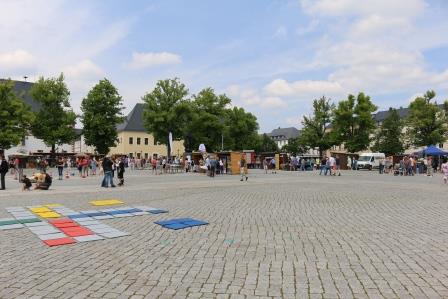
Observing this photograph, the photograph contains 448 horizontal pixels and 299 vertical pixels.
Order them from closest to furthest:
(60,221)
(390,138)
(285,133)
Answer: (60,221) → (390,138) → (285,133)

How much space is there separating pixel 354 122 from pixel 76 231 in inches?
2319

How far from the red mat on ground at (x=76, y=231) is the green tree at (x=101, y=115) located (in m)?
50.0

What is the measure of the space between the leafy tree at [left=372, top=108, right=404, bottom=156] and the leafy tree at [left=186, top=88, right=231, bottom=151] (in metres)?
26.1

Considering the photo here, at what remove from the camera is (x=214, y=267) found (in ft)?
19.6

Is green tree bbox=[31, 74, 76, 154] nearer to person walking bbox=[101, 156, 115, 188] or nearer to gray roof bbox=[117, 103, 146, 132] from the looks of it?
person walking bbox=[101, 156, 115, 188]

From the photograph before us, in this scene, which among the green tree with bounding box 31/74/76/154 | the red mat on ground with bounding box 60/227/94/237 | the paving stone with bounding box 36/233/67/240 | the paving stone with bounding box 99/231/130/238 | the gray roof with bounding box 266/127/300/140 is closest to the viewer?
the paving stone with bounding box 36/233/67/240

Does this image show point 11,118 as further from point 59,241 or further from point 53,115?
point 59,241

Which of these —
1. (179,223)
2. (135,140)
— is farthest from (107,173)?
(135,140)

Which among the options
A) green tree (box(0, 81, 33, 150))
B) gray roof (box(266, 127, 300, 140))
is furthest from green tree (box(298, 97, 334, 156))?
gray roof (box(266, 127, 300, 140))

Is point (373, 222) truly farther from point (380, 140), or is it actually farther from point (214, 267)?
point (380, 140)

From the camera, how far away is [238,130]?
2921 inches

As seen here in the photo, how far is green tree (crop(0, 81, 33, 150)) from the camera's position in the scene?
159ft

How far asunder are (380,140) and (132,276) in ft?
238

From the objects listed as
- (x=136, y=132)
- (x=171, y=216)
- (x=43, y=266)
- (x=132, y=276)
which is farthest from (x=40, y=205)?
(x=136, y=132)
